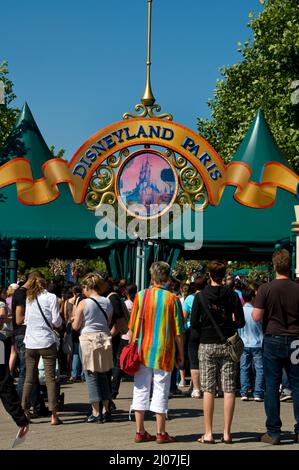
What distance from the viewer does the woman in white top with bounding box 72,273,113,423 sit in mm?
9555

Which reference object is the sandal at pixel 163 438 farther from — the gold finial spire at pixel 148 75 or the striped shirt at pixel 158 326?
the gold finial spire at pixel 148 75

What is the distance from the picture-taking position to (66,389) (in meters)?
13.3

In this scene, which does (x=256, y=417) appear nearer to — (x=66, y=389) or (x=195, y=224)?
(x=66, y=389)

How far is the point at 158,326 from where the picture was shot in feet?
27.4

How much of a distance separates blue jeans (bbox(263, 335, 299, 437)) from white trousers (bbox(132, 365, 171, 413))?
957 millimetres

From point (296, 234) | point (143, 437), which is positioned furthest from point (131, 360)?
point (296, 234)

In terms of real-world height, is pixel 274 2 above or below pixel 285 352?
above

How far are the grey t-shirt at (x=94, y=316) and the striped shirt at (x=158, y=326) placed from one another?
1.23 metres

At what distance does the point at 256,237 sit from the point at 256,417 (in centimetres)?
874

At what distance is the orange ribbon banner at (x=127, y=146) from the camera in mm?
18781

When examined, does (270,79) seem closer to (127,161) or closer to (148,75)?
(148,75)
